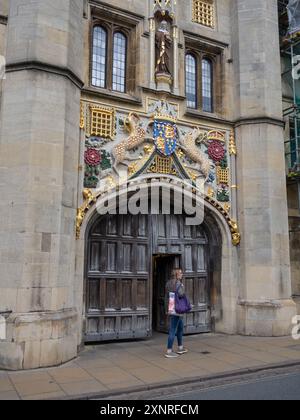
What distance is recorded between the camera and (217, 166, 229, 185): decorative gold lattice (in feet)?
38.6

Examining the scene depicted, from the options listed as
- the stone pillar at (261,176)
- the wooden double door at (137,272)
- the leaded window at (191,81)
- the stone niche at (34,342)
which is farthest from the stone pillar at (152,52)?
the stone niche at (34,342)

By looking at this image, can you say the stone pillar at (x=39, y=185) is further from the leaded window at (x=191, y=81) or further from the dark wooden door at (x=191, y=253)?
the leaded window at (x=191, y=81)

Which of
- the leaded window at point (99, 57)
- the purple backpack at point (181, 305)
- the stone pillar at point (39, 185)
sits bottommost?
the purple backpack at point (181, 305)

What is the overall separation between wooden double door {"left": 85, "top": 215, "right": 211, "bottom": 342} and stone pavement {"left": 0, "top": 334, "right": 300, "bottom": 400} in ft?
1.92

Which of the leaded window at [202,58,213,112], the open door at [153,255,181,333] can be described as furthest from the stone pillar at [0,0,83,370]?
the leaded window at [202,58,213,112]

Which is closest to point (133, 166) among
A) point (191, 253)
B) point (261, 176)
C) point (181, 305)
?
point (191, 253)

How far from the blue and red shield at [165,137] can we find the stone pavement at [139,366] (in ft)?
16.3

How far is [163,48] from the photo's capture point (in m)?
11.1

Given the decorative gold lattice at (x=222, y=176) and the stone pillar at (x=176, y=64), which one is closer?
the stone pillar at (x=176, y=64)

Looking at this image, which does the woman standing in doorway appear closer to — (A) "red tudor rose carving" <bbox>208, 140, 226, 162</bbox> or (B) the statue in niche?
(A) "red tudor rose carving" <bbox>208, 140, 226, 162</bbox>

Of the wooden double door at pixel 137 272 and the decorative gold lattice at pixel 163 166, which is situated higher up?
the decorative gold lattice at pixel 163 166

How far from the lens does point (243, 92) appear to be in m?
12.1

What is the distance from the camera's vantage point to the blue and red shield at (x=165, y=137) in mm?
10744

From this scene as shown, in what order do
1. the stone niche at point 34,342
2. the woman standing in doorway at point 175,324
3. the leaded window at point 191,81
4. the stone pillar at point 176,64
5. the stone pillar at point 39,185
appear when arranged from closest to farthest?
1. the stone niche at point 34,342
2. the stone pillar at point 39,185
3. the woman standing in doorway at point 175,324
4. the stone pillar at point 176,64
5. the leaded window at point 191,81
